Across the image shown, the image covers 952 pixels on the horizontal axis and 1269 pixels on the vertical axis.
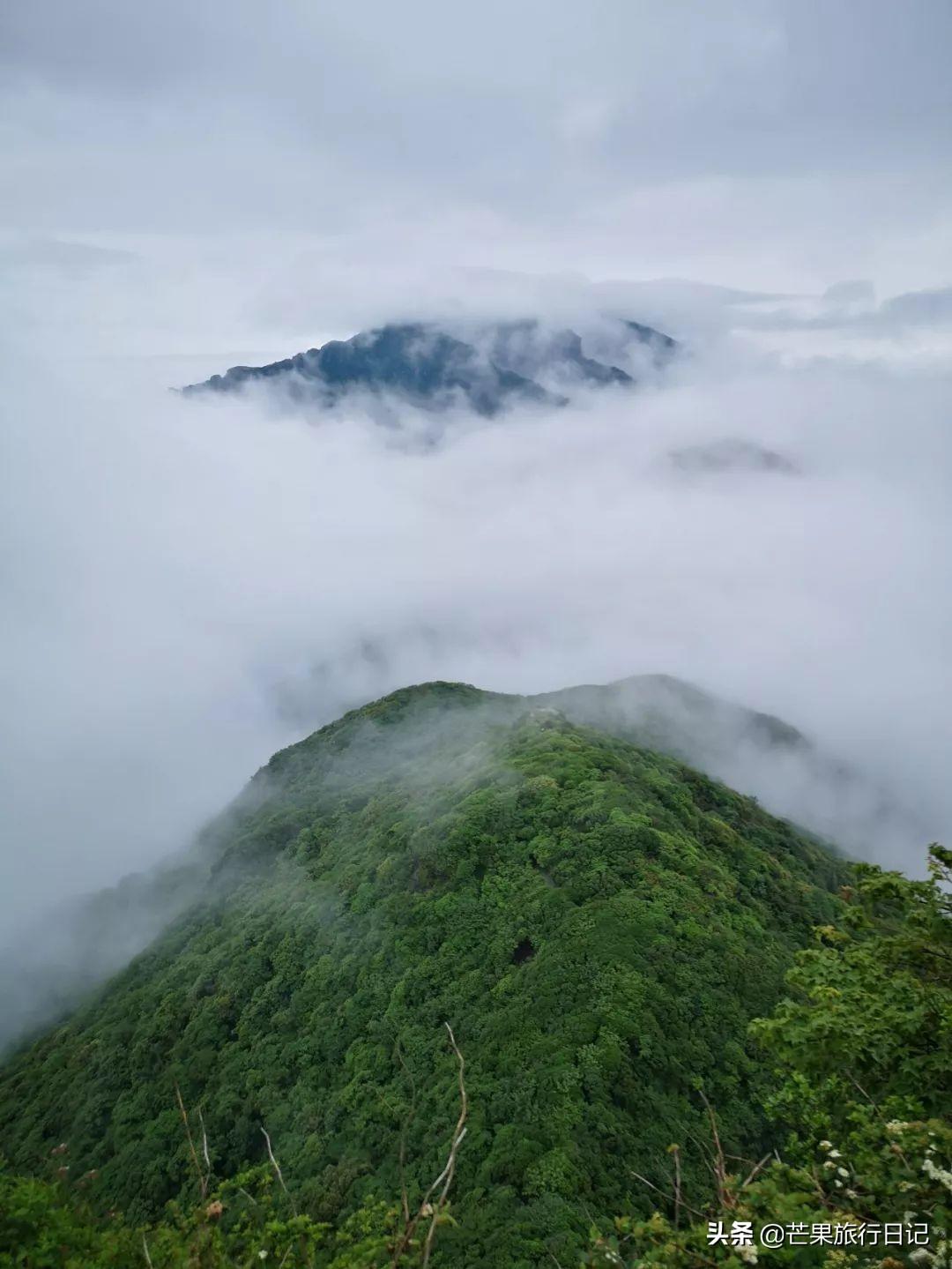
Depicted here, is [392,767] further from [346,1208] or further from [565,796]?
[346,1208]

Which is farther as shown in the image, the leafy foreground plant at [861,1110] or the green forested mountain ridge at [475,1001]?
the green forested mountain ridge at [475,1001]

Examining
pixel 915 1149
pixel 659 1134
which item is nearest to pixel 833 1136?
pixel 915 1149

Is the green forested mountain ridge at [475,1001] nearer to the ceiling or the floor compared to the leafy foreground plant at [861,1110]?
nearer to the floor

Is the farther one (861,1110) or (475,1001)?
(475,1001)

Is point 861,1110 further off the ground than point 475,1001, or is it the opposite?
point 861,1110

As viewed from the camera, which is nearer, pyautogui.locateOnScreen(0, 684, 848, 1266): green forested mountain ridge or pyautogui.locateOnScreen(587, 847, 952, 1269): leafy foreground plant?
pyautogui.locateOnScreen(587, 847, 952, 1269): leafy foreground plant
